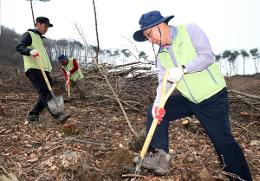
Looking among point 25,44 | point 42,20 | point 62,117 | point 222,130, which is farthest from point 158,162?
point 42,20

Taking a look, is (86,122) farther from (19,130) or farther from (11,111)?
(11,111)

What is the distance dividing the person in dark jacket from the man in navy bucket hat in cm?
257

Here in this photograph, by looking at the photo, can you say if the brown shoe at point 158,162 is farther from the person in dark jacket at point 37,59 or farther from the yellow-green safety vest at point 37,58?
the yellow-green safety vest at point 37,58

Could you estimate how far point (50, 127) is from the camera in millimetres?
5633

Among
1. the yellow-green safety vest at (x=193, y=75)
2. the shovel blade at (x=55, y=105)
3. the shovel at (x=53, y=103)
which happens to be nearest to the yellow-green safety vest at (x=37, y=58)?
the shovel at (x=53, y=103)

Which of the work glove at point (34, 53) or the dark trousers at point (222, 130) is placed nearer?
the dark trousers at point (222, 130)

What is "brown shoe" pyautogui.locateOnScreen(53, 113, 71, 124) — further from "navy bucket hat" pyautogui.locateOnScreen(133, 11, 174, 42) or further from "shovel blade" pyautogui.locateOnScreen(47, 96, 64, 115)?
"navy bucket hat" pyautogui.locateOnScreen(133, 11, 174, 42)

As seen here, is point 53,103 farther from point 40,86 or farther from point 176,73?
point 176,73

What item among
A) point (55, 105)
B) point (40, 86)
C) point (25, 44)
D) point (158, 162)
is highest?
point (25, 44)

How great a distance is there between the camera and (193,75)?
3.32 meters

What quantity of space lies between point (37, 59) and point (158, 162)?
2.97m

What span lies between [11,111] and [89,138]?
8.84 feet

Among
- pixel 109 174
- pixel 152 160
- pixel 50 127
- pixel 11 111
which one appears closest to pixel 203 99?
pixel 152 160

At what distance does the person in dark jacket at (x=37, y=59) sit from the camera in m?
5.57
